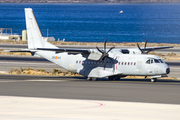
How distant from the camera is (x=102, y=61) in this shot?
121 ft

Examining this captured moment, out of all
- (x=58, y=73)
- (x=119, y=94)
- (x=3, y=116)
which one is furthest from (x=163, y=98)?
(x=58, y=73)

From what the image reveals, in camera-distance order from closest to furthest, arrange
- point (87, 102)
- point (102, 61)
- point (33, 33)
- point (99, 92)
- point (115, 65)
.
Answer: point (87, 102), point (99, 92), point (115, 65), point (102, 61), point (33, 33)

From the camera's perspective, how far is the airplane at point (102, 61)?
33.9m

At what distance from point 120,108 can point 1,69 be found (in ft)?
104

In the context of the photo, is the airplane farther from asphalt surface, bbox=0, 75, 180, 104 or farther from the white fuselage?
asphalt surface, bbox=0, 75, 180, 104

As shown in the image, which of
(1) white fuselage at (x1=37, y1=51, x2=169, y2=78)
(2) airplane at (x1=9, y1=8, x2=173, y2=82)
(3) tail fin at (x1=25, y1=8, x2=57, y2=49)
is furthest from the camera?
(3) tail fin at (x1=25, y1=8, x2=57, y2=49)

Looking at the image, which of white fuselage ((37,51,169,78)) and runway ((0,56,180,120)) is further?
white fuselage ((37,51,169,78))

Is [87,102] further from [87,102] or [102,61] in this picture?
[102,61]

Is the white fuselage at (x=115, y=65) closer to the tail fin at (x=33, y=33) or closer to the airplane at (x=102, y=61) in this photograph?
the airplane at (x=102, y=61)

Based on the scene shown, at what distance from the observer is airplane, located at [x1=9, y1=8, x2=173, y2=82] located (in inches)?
1336

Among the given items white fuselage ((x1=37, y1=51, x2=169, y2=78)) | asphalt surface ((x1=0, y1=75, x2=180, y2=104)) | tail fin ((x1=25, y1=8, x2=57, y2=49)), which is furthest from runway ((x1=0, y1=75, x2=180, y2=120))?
tail fin ((x1=25, y1=8, x2=57, y2=49))

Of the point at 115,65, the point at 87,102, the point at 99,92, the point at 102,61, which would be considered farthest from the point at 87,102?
the point at 102,61

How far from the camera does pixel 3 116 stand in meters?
18.0

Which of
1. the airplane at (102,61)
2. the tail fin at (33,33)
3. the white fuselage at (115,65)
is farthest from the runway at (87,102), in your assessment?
the tail fin at (33,33)
